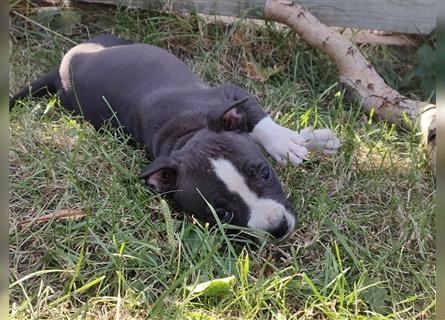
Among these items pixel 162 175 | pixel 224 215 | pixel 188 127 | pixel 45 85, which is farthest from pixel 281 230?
pixel 45 85

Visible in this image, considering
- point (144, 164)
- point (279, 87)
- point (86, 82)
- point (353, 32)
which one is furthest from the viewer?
point (353, 32)

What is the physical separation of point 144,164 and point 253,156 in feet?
2.87

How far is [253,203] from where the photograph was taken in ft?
11.1

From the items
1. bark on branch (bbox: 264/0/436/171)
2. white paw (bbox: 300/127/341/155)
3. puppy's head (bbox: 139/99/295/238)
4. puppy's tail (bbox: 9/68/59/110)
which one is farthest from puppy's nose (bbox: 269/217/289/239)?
puppy's tail (bbox: 9/68/59/110)

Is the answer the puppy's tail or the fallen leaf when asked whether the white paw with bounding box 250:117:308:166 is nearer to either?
the fallen leaf

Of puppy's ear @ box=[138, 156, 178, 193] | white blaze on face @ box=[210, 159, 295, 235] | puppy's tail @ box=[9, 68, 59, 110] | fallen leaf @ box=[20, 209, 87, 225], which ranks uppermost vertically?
white blaze on face @ box=[210, 159, 295, 235]

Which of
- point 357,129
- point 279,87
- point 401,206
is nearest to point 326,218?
point 401,206

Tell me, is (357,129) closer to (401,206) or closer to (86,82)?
(401,206)

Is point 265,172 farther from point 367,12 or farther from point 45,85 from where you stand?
point 367,12

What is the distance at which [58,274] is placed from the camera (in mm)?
3037

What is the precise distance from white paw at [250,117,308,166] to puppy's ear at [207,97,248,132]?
153 mm

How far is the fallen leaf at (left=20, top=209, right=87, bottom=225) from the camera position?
3.38 m

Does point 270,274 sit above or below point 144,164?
above

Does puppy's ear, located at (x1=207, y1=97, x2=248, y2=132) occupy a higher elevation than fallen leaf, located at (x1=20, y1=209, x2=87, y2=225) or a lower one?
higher
